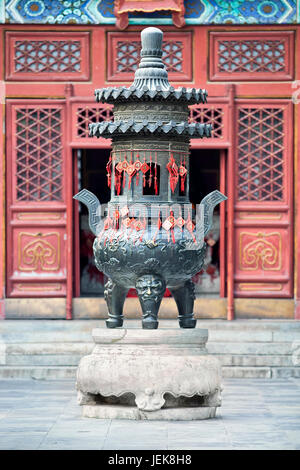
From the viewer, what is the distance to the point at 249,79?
47.4 ft

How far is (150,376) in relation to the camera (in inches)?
406

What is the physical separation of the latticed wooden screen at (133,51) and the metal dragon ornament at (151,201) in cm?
344

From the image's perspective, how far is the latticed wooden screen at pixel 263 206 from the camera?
47.5ft

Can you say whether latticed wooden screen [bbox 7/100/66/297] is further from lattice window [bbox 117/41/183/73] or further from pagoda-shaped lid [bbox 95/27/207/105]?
pagoda-shaped lid [bbox 95/27/207/105]

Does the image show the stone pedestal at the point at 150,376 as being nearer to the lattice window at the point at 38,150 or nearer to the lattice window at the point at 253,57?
the lattice window at the point at 38,150

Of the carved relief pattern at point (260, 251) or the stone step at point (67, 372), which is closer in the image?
the stone step at point (67, 372)

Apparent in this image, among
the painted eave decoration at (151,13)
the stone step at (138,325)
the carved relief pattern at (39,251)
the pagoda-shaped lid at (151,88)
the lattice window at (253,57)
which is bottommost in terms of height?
the stone step at (138,325)

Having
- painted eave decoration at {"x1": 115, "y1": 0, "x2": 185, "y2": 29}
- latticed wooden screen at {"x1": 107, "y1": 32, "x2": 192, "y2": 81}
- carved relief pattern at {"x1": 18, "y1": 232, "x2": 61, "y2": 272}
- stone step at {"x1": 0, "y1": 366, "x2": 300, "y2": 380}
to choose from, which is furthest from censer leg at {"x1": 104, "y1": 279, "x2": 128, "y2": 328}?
painted eave decoration at {"x1": 115, "y1": 0, "x2": 185, "y2": 29}

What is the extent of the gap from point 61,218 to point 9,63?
6.56ft

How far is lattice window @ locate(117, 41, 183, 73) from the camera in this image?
14547mm

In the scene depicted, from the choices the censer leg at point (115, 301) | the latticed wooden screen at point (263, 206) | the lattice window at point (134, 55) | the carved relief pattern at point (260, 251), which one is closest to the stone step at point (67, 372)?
the latticed wooden screen at point (263, 206)

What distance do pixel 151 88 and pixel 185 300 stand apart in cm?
198

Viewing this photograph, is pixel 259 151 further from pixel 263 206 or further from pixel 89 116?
pixel 89 116

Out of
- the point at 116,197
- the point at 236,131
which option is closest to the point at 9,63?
the point at 236,131
